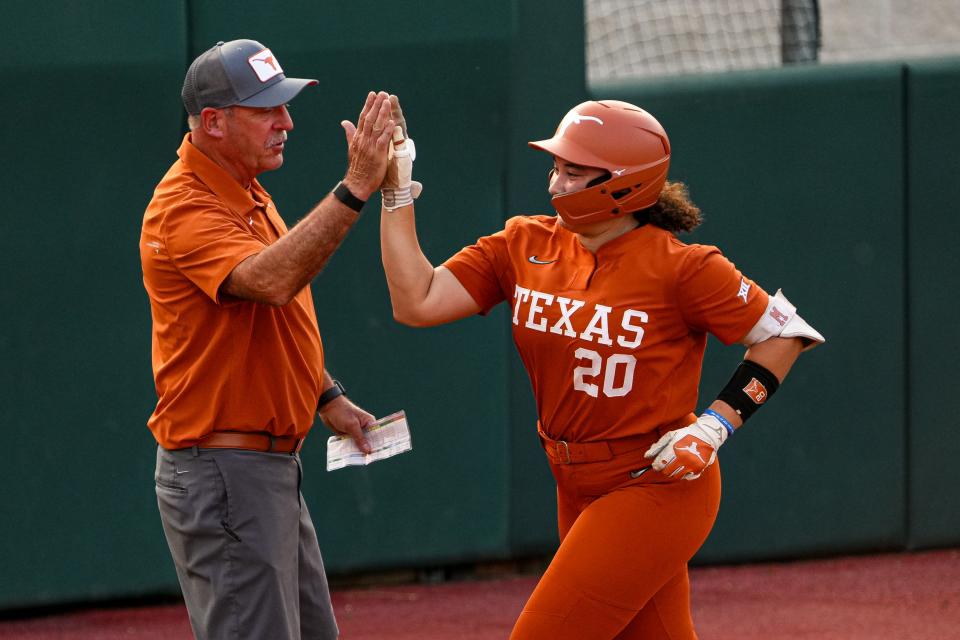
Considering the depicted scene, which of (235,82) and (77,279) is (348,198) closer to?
(235,82)

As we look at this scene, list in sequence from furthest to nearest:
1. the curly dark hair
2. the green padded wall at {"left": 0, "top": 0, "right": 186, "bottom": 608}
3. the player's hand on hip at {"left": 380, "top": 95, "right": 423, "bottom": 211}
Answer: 1. the green padded wall at {"left": 0, "top": 0, "right": 186, "bottom": 608}
2. the curly dark hair
3. the player's hand on hip at {"left": 380, "top": 95, "right": 423, "bottom": 211}

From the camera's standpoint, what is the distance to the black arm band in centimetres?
389

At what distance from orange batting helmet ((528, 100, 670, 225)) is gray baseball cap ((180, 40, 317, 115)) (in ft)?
2.39

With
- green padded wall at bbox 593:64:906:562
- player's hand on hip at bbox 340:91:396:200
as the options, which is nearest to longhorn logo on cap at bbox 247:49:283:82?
player's hand on hip at bbox 340:91:396:200

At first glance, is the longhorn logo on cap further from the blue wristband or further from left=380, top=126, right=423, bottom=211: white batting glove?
the blue wristband

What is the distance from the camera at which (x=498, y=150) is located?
6.56 m

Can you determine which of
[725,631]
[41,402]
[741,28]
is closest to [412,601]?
[725,631]

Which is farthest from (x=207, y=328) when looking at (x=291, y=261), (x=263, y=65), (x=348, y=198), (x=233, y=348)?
(x=263, y=65)

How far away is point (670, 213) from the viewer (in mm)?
4035

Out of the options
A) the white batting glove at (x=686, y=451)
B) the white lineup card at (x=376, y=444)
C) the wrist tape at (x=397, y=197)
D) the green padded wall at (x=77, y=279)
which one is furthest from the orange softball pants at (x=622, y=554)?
the green padded wall at (x=77, y=279)

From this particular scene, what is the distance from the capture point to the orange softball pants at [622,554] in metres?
3.66

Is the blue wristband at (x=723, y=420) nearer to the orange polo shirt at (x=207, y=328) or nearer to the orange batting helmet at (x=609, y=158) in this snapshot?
the orange batting helmet at (x=609, y=158)

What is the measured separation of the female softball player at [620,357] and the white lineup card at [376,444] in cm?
40

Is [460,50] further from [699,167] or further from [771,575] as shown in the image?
[771,575]
